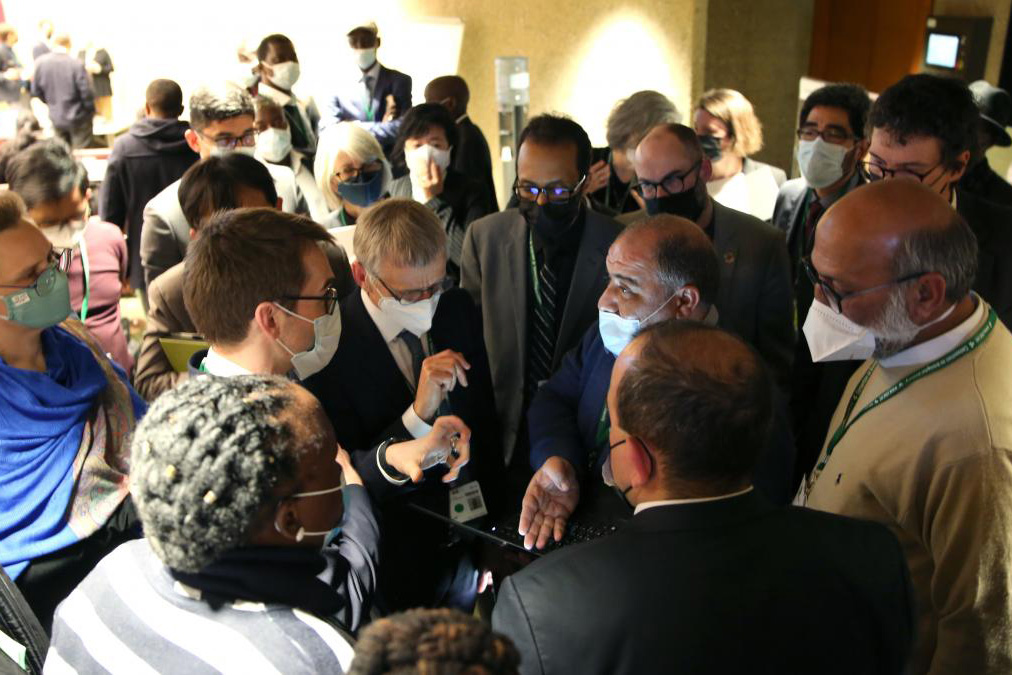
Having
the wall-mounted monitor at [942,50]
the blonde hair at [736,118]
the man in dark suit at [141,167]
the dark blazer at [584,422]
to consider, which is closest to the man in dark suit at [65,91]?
the man in dark suit at [141,167]

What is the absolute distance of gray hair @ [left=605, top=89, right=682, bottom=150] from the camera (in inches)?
159

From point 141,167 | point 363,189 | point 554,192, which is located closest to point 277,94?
point 141,167

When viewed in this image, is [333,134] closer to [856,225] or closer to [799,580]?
[856,225]

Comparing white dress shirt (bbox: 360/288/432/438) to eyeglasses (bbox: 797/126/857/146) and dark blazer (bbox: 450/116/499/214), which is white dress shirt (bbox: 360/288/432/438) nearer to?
eyeglasses (bbox: 797/126/857/146)

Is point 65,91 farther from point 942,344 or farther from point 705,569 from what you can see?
point 705,569

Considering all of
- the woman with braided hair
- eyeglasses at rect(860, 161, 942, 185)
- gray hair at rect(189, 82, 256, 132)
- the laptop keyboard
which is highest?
gray hair at rect(189, 82, 256, 132)

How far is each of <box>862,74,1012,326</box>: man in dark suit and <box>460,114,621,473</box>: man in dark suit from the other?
3.22 feet

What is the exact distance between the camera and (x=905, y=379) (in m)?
1.79

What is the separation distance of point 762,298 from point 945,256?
45.0 inches

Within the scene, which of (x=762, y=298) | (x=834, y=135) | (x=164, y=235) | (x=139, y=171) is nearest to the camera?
(x=762, y=298)

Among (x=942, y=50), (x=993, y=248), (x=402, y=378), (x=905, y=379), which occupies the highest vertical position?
(x=942, y=50)

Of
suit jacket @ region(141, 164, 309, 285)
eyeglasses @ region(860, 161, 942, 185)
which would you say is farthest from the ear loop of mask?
suit jacket @ region(141, 164, 309, 285)

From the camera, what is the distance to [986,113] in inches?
161

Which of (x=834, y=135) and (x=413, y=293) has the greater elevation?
(x=834, y=135)
